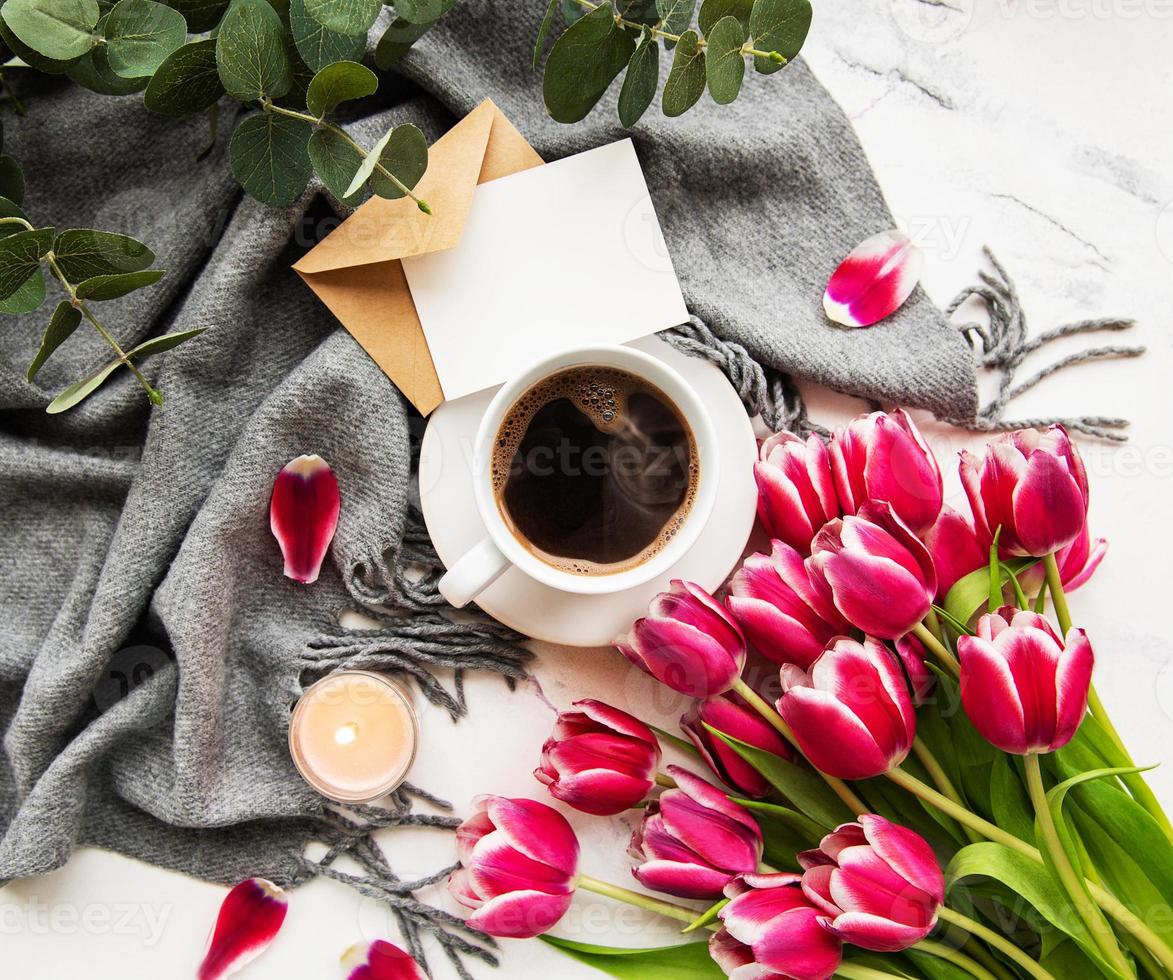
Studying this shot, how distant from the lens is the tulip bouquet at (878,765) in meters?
0.69

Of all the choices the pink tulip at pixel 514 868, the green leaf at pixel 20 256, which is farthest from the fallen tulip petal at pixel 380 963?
the green leaf at pixel 20 256

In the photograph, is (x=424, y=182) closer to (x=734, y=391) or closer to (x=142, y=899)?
(x=734, y=391)

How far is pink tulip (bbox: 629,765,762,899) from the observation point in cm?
76

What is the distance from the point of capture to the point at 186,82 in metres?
0.77

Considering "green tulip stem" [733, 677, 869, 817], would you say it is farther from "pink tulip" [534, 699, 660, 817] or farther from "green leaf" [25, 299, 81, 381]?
"green leaf" [25, 299, 81, 381]

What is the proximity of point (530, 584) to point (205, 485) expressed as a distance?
0.33 meters

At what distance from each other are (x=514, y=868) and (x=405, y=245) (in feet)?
1.80

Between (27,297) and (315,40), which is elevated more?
(315,40)

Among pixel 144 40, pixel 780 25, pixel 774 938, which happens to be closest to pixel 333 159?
pixel 144 40

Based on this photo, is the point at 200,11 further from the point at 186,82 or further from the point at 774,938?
the point at 774,938

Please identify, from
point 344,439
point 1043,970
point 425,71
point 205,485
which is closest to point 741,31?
point 425,71

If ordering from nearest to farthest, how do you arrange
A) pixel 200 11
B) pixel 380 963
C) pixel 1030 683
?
1. pixel 1030 683
2. pixel 200 11
3. pixel 380 963

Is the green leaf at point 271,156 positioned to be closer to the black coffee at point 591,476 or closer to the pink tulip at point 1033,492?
the black coffee at point 591,476

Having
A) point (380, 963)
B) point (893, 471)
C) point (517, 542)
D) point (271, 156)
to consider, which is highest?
point (271, 156)
